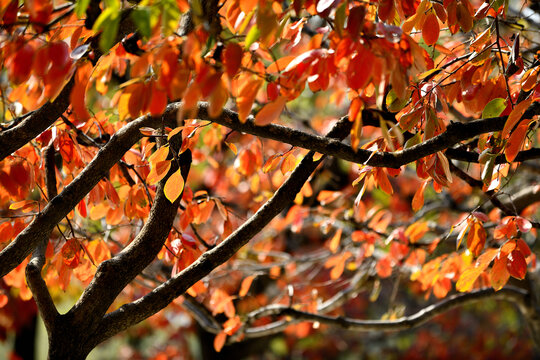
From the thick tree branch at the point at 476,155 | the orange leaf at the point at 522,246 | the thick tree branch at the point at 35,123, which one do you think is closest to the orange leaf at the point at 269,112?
the thick tree branch at the point at 35,123

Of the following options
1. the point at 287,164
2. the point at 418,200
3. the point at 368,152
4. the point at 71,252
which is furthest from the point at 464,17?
the point at 71,252

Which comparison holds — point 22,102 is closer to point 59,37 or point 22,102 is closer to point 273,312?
point 59,37

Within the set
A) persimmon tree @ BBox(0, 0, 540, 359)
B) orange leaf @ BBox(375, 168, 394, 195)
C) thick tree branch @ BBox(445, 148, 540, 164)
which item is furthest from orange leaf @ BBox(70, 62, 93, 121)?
thick tree branch @ BBox(445, 148, 540, 164)

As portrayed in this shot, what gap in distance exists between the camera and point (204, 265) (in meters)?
1.85

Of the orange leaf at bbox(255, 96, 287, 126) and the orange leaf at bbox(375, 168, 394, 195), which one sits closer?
the orange leaf at bbox(255, 96, 287, 126)

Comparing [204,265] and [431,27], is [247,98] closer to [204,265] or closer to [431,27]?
[204,265]

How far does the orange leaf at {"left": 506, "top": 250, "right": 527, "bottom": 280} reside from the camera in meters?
1.95

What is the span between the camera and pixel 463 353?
794 cm

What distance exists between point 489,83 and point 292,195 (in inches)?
33.7

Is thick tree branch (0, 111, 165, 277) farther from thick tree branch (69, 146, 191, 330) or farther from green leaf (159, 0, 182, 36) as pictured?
green leaf (159, 0, 182, 36)

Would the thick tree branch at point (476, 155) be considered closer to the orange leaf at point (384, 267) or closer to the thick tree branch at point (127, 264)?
the thick tree branch at point (127, 264)

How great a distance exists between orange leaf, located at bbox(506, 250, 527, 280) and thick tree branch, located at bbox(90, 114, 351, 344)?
774 millimetres

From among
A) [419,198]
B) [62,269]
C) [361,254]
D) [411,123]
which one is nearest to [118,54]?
Answer: [62,269]

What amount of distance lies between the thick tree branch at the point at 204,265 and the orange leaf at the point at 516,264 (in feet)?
2.54
